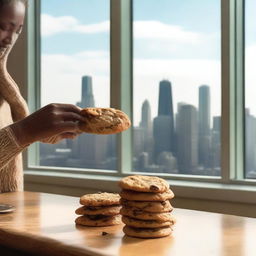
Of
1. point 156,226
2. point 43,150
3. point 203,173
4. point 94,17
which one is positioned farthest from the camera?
point 43,150

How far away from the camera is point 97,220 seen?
53.7 inches

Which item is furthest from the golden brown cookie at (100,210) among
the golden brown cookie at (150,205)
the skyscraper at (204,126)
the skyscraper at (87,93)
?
the skyscraper at (87,93)

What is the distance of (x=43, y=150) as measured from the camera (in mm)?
3752

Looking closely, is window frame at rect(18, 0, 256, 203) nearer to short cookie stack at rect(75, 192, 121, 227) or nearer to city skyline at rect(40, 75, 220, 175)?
city skyline at rect(40, 75, 220, 175)

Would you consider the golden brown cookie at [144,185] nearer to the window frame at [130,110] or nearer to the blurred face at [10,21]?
the blurred face at [10,21]

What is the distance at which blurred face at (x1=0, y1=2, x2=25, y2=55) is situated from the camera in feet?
5.74

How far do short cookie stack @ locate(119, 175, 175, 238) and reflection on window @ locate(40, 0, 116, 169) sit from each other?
6.45 ft

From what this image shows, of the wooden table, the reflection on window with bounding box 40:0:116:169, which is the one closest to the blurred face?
the wooden table

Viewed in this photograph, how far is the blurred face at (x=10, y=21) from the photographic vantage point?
5.74 feet

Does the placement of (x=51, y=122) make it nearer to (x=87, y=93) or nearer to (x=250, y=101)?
(x=250, y=101)

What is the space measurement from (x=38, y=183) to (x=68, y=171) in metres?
0.23

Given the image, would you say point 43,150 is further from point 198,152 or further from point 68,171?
point 198,152

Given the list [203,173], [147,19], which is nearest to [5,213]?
[203,173]

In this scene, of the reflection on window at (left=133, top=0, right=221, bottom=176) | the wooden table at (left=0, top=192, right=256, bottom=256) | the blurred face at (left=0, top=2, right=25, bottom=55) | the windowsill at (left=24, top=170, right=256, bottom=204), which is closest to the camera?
the wooden table at (left=0, top=192, right=256, bottom=256)
